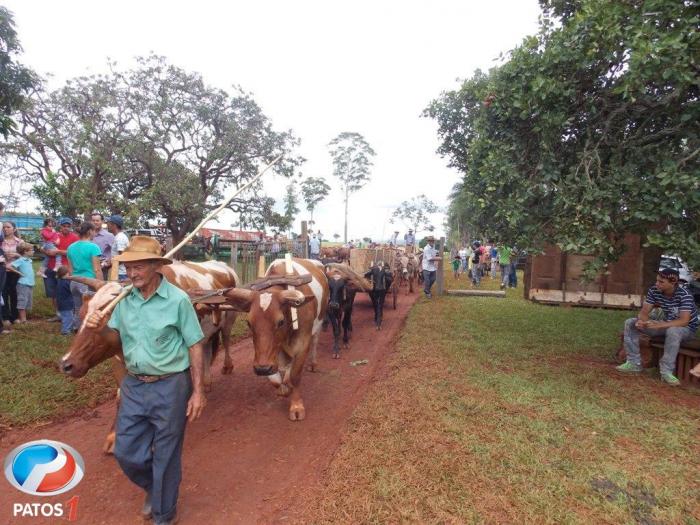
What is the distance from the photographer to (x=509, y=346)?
7469 millimetres

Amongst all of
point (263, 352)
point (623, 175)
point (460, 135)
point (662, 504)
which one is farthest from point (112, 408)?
point (460, 135)

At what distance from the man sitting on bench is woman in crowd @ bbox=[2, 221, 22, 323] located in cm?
962

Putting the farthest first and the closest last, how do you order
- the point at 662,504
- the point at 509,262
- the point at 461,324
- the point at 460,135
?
1. the point at 509,262
2. the point at 460,135
3. the point at 461,324
4. the point at 662,504

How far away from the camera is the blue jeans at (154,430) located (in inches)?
105

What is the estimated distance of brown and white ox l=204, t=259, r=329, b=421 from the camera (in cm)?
394

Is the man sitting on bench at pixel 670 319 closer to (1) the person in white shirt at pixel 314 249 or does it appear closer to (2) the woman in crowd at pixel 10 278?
(2) the woman in crowd at pixel 10 278

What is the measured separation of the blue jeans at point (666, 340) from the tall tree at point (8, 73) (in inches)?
379

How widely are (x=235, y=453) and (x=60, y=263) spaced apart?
554 centimetres

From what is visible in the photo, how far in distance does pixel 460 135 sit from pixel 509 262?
20.3 feet

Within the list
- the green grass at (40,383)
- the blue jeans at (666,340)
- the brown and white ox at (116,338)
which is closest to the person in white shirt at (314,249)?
the green grass at (40,383)

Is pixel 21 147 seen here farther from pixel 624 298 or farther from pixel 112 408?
pixel 624 298

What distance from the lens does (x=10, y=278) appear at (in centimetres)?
745

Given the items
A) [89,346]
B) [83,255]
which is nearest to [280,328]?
[89,346]

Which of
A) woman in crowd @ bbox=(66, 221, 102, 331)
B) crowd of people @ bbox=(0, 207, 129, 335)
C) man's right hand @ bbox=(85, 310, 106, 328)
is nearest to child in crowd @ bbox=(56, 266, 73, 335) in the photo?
crowd of people @ bbox=(0, 207, 129, 335)
